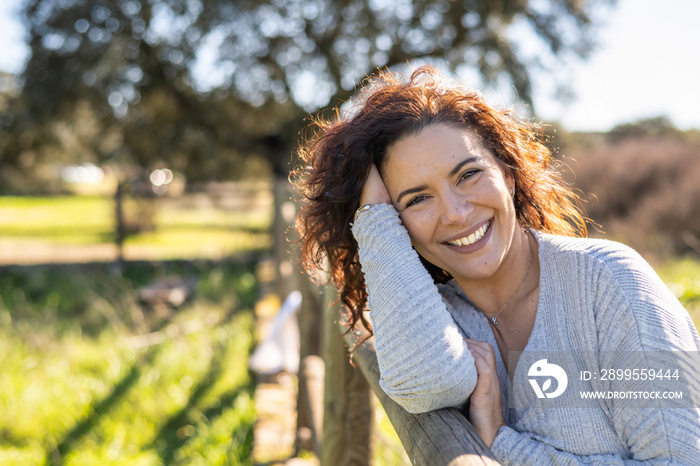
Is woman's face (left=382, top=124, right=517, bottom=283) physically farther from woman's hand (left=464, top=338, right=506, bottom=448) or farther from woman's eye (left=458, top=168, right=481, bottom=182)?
woman's hand (left=464, top=338, right=506, bottom=448)

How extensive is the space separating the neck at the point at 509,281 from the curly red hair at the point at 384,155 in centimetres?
19

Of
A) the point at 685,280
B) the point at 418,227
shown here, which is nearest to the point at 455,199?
the point at 418,227

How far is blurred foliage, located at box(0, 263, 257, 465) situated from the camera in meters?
3.66

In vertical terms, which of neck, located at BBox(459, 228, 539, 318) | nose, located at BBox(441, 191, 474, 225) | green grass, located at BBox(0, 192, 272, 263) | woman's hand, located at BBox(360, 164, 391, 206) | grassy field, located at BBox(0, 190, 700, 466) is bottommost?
green grass, located at BBox(0, 192, 272, 263)

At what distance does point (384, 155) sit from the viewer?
5.77 ft

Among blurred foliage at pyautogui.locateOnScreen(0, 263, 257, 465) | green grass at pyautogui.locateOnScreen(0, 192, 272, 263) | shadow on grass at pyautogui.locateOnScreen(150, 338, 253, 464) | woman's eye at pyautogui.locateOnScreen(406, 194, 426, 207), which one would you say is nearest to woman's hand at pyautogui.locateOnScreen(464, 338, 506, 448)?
woman's eye at pyautogui.locateOnScreen(406, 194, 426, 207)

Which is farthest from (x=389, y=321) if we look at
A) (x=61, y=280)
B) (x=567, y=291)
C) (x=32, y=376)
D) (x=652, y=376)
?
(x=61, y=280)

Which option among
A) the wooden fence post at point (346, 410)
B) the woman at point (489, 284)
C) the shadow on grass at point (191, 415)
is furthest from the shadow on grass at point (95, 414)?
the woman at point (489, 284)

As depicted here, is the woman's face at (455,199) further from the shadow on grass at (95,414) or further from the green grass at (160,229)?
the green grass at (160,229)

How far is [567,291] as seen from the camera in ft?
4.83

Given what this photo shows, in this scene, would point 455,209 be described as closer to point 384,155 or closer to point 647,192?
point 384,155

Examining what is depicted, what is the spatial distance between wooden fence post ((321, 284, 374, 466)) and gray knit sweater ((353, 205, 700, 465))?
0.70 metres

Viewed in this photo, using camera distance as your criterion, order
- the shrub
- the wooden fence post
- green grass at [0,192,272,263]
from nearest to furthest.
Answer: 1. the wooden fence post
2. the shrub
3. green grass at [0,192,272,263]

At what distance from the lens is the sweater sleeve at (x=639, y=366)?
47.2 inches
